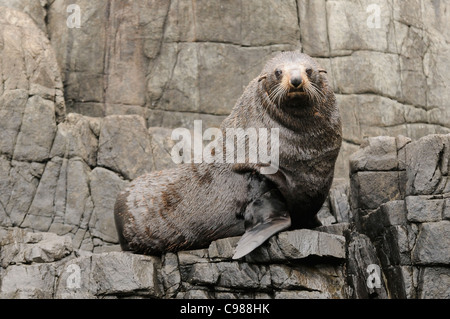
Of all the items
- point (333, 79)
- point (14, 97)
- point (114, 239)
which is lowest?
point (114, 239)

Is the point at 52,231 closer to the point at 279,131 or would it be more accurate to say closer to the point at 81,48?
the point at 81,48

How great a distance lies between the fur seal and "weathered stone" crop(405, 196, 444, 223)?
3.34ft

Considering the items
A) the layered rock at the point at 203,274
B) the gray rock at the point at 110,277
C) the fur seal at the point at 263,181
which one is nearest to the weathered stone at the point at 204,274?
the layered rock at the point at 203,274

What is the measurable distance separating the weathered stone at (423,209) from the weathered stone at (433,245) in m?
0.09

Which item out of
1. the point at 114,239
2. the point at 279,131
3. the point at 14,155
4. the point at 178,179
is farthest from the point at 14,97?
the point at 279,131

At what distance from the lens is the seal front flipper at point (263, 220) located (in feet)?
23.4

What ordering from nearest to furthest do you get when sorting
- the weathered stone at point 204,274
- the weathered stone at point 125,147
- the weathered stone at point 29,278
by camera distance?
the weathered stone at point 204,274 < the weathered stone at point 29,278 < the weathered stone at point 125,147

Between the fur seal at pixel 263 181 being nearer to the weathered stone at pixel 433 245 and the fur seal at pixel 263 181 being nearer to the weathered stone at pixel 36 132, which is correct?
the weathered stone at pixel 433 245

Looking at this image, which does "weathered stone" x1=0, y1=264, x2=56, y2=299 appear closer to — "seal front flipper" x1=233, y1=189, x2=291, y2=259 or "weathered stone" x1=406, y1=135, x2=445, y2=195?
"seal front flipper" x1=233, y1=189, x2=291, y2=259

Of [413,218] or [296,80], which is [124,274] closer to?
[296,80]

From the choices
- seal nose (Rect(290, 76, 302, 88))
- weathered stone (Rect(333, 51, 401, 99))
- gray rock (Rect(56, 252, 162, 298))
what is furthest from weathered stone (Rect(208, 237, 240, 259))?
weathered stone (Rect(333, 51, 401, 99))

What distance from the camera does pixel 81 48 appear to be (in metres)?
12.7

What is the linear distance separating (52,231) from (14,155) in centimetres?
133

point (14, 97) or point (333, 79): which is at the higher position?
point (333, 79)
